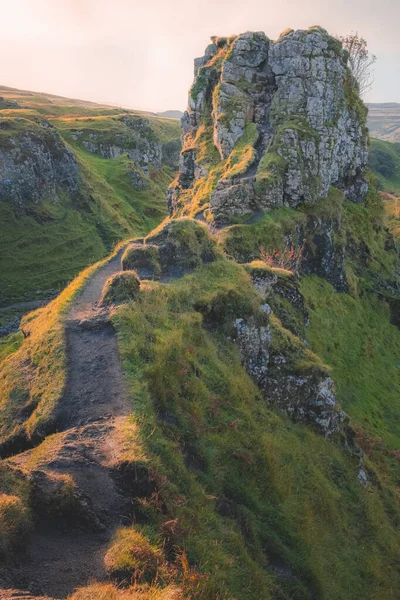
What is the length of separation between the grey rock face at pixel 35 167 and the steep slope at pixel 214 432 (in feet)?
152

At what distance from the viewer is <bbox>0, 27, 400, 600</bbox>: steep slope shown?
991 cm

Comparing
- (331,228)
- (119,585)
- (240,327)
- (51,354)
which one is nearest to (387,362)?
(331,228)

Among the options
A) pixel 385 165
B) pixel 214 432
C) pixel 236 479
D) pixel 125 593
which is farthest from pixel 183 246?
pixel 385 165

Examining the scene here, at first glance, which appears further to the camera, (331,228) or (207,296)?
(331,228)

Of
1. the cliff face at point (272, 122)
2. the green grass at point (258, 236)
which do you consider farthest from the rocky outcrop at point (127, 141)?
the green grass at point (258, 236)

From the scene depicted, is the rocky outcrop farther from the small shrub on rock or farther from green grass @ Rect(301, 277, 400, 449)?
the small shrub on rock

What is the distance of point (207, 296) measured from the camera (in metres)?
22.0

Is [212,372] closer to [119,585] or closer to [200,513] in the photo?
[200,513]

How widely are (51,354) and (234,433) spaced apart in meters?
7.89

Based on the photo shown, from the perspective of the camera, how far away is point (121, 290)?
1980 cm

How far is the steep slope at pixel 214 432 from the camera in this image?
32.5 ft

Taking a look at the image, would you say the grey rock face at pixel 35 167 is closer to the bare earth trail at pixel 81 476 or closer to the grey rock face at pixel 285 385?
the grey rock face at pixel 285 385

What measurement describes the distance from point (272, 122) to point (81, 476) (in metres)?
50.9

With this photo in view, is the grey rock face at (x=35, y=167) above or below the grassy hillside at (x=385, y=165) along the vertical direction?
below
